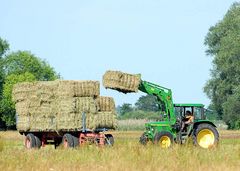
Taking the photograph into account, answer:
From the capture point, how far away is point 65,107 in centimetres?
2792

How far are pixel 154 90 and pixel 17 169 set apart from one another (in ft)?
47.3

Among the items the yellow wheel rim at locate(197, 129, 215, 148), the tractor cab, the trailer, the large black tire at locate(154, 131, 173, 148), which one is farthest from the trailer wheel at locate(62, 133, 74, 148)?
the yellow wheel rim at locate(197, 129, 215, 148)

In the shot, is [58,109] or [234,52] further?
[234,52]

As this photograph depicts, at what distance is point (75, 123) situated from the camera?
27719 millimetres

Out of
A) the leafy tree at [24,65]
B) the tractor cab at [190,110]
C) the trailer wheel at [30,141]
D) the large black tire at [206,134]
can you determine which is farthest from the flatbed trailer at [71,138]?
the leafy tree at [24,65]

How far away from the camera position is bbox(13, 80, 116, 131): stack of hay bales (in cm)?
2777

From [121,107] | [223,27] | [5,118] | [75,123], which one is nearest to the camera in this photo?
[75,123]

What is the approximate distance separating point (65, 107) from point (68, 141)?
1.38 metres

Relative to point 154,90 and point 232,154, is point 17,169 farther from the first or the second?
point 154,90

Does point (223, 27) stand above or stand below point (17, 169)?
above

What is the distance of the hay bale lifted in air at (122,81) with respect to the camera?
2783cm

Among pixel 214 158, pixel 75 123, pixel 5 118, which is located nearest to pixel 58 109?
pixel 75 123

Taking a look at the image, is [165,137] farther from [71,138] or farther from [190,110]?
[71,138]

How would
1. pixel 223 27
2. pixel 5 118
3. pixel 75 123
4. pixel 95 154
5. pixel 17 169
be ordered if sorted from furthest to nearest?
1. pixel 5 118
2. pixel 223 27
3. pixel 75 123
4. pixel 95 154
5. pixel 17 169
